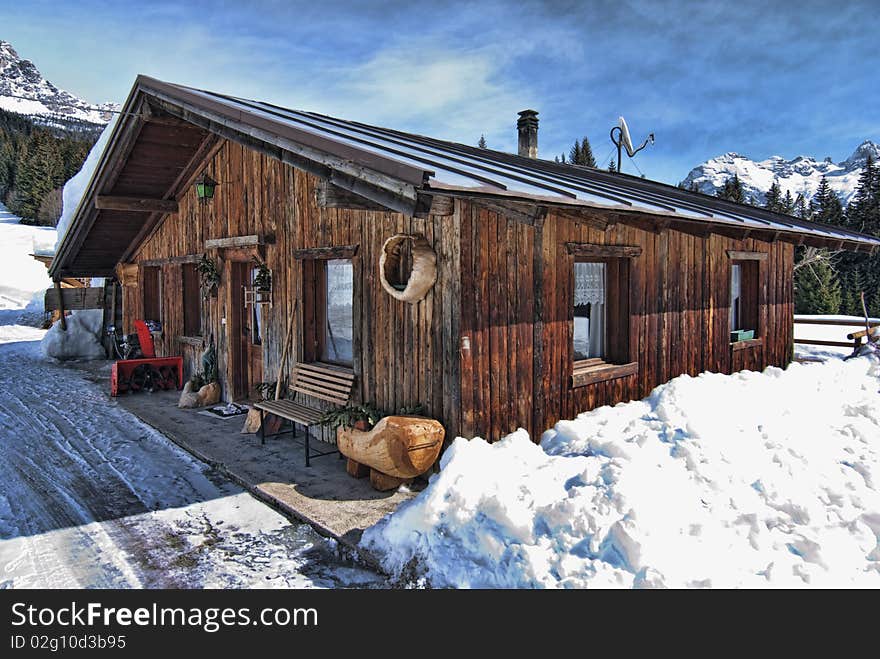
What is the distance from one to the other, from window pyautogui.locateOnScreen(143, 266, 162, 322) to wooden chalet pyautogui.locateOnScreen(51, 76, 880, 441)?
0.97 metres

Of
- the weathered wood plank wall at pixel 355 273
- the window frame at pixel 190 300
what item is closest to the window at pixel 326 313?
the weathered wood plank wall at pixel 355 273

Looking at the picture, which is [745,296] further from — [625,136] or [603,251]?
[625,136]

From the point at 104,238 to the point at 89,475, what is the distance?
740 cm

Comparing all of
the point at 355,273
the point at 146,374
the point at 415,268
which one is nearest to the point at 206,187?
the point at 146,374

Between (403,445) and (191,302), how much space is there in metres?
7.33

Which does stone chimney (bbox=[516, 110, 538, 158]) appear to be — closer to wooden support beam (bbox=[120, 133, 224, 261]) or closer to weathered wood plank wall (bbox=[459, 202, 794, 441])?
weathered wood plank wall (bbox=[459, 202, 794, 441])

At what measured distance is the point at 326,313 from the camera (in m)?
7.34

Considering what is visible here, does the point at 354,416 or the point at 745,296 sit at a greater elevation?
the point at 745,296

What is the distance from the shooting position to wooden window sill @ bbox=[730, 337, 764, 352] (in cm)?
911

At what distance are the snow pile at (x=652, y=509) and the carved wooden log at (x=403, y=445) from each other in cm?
24

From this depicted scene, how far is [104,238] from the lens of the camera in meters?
11.8

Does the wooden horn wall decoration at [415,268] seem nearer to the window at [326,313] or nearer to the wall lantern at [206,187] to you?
the window at [326,313]

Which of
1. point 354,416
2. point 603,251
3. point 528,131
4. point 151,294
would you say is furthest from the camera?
point 528,131
